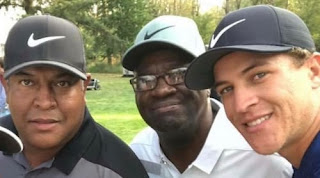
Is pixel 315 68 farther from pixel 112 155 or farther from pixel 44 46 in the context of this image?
pixel 44 46

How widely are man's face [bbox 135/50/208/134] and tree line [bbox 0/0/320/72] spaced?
25399mm

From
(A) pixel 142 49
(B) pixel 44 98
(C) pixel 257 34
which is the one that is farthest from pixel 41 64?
(C) pixel 257 34

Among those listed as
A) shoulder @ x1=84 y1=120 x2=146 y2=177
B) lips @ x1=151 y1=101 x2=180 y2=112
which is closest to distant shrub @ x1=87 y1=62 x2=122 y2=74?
lips @ x1=151 y1=101 x2=180 y2=112

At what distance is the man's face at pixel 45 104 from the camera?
2.41 metres

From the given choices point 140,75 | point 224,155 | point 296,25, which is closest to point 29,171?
point 140,75

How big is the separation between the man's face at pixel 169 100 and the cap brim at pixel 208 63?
0.35 meters

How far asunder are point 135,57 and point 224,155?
0.81m

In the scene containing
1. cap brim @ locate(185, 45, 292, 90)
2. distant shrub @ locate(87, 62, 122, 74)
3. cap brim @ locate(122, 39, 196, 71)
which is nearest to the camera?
cap brim @ locate(185, 45, 292, 90)

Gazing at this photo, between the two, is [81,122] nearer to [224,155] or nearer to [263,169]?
[224,155]

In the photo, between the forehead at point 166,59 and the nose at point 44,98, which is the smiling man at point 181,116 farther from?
the nose at point 44,98

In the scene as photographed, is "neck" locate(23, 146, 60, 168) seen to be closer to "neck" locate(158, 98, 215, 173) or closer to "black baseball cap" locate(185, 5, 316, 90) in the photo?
"neck" locate(158, 98, 215, 173)

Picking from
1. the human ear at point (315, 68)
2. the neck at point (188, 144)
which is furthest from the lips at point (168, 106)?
the human ear at point (315, 68)

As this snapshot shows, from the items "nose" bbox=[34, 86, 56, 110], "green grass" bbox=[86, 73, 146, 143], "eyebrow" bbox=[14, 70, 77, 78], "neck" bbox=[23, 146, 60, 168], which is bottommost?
A: "green grass" bbox=[86, 73, 146, 143]

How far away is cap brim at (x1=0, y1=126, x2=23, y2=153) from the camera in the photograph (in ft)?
7.01
